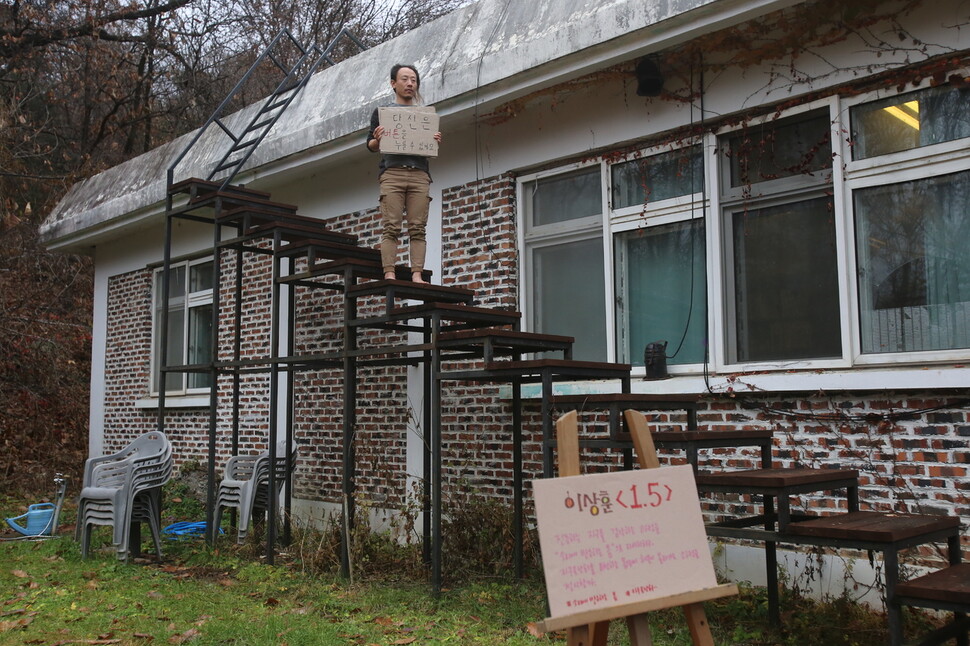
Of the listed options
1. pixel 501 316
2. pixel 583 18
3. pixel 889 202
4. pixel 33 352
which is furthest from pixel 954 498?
pixel 33 352

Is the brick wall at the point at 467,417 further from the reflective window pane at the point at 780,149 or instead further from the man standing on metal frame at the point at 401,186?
the reflective window pane at the point at 780,149

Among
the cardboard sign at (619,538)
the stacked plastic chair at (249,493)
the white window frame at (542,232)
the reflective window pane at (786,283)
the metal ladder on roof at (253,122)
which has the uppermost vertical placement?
the metal ladder on roof at (253,122)

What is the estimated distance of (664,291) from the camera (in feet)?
20.4

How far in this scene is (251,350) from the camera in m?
9.46

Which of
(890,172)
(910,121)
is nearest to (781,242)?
(890,172)

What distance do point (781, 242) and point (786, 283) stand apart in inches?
10.4

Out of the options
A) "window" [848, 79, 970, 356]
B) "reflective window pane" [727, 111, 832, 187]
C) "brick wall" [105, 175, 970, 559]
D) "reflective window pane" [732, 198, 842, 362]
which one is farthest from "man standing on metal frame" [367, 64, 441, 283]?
"window" [848, 79, 970, 356]

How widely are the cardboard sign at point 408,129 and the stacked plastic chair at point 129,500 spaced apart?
3.12m

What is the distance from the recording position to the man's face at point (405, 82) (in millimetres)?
6176

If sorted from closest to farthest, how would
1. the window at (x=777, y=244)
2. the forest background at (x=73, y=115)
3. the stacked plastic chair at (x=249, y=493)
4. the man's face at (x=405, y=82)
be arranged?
1. the window at (x=777, y=244)
2. the man's face at (x=405, y=82)
3. the stacked plastic chair at (x=249, y=493)
4. the forest background at (x=73, y=115)

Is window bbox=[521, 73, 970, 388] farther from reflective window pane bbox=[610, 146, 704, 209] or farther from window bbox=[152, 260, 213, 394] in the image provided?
window bbox=[152, 260, 213, 394]

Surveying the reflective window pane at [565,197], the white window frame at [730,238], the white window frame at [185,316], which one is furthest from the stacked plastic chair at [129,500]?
the white window frame at [730,238]

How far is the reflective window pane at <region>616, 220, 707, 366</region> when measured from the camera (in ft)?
19.6

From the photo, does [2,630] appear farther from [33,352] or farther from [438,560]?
[33,352]
